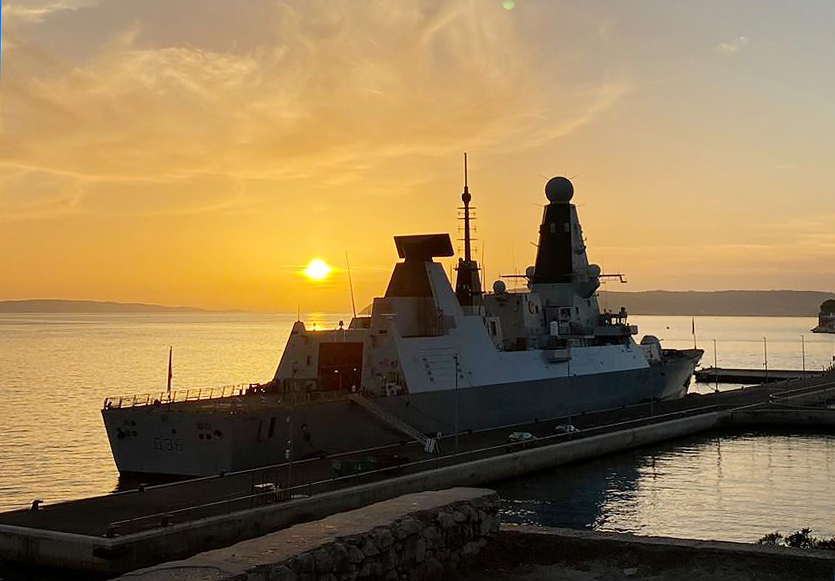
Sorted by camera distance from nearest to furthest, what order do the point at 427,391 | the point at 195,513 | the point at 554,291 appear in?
the point at 195,513 → the point at 427,391 → the point at 554,291

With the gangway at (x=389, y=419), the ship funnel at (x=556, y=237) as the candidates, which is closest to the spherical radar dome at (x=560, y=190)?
the ship funnel at (x=556, y=237)

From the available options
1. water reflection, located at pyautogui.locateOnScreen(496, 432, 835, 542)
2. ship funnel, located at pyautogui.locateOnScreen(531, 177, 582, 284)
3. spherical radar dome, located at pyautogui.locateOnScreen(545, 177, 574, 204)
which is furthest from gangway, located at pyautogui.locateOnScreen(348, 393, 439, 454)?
spherical radar dome, located at pyautogui.locateOnScreen(545, 177, 574, 204)

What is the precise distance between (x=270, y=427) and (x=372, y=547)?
612 inches

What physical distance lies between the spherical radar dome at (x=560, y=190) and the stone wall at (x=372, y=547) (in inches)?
1510

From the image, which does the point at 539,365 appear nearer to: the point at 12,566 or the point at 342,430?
the point at 342,430

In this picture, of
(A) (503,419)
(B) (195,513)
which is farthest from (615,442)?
(B) (195,513)

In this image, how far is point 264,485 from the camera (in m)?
21.2

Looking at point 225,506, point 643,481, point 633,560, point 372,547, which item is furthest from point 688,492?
point 372,547

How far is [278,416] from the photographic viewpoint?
26688mm

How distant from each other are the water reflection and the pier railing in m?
2.02

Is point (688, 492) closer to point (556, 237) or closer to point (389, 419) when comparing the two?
point (389, 419)

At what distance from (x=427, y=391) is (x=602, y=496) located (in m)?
7.88

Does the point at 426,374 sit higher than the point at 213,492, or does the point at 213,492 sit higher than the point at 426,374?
the point at 426,374

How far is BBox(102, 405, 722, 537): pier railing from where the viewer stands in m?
18.6
